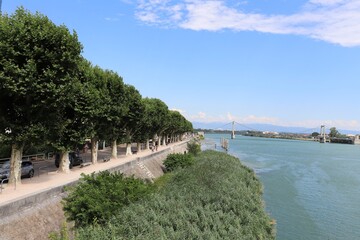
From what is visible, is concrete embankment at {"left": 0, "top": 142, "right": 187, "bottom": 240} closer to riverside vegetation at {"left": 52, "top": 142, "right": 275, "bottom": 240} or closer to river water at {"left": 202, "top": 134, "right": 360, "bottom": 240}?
riverside vegetation at {"left": 52, "top": 142, "right": 275, "bottom": 240}

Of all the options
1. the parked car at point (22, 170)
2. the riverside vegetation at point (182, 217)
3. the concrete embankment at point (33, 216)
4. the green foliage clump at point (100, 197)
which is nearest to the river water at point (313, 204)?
the riverside vegetation at point (182, 217)

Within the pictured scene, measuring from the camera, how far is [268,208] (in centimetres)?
3641

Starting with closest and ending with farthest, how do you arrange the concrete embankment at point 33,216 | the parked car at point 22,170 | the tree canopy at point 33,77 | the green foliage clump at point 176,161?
the concrete embankment at point 33,216 → the tree canopy at point 33,77 → the parked car at point 22,170 → the green foliage clump at point 176,161

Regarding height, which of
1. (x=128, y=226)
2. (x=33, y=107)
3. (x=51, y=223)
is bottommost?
(x=51, y=223)

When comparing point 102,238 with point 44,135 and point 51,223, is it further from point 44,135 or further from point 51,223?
point 44,135

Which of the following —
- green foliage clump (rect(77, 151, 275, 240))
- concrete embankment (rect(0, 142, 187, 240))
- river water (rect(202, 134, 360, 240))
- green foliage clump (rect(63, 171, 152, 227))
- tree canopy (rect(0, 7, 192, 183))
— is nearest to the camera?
green foliage clump (rect(77, 151, 275, 240))

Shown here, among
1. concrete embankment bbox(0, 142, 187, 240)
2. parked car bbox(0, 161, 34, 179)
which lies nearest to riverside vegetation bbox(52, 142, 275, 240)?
concrete embankment bbox(0, 142, 187, 240)

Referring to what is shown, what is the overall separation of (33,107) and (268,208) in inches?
939

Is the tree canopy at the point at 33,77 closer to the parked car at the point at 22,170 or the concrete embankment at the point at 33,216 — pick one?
the parked car at the point at 22,170

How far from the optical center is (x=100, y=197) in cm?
1794

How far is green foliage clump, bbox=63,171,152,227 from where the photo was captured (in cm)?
1717

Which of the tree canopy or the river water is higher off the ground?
the tree canopy

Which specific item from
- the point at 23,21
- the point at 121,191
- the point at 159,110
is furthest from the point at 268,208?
the point at 159,110

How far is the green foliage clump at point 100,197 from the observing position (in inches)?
676
